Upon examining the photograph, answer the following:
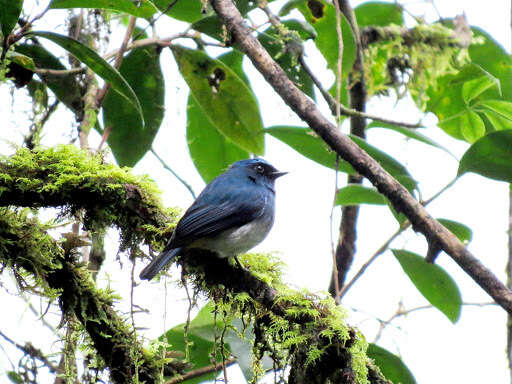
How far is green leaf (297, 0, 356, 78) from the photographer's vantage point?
11.8 feet

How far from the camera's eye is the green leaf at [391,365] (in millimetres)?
3287

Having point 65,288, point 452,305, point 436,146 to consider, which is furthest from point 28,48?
point 452,305

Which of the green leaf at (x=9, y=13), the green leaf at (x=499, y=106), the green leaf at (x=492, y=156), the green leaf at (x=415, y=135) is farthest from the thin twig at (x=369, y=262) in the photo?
the green leaf at (x=9, y=13)

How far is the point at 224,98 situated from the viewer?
414 cm

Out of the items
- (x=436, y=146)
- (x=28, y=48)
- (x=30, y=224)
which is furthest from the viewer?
(x=28, y=48)

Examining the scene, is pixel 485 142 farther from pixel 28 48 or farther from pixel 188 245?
pixel 28 48

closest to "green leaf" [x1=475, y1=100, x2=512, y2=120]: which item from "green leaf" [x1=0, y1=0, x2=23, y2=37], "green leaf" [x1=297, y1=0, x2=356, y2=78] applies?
"green leaf" [x1=297, y1=0, x2=356, y2=78]

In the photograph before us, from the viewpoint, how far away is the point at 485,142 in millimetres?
3154

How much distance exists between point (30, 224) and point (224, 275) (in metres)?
0.92

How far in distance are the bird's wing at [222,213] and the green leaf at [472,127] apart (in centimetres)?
129

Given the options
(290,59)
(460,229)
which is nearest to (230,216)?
(290,59)

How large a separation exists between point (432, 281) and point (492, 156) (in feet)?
2.24

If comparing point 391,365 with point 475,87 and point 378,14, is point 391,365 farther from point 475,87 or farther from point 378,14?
point 378,14

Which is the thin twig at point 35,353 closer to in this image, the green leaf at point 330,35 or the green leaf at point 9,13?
the green leaf at point 9,13
